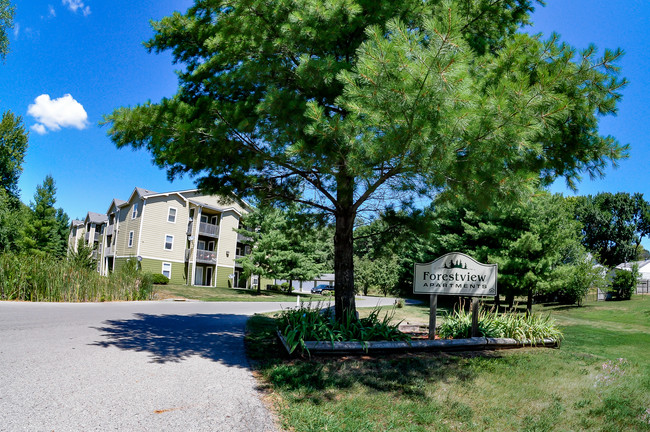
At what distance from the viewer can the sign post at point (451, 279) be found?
752 centimetres

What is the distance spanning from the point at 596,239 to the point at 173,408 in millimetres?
57646

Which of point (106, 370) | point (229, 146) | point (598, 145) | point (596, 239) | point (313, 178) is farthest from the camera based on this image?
point (596, 239)

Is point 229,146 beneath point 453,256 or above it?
above

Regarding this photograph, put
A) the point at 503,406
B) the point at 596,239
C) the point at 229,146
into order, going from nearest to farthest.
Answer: the point at 503,406
the point at 229,146
the point at 596,239

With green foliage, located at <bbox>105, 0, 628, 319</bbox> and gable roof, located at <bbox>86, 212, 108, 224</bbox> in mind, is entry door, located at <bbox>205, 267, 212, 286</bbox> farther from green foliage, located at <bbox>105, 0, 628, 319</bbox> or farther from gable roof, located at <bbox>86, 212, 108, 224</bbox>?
green foliage, located at <bbox>105, 0, 628, 319</bbox>

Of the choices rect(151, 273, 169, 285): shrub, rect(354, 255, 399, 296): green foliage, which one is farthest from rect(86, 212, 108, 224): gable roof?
rect(354, 255, 399, 296): green foliage

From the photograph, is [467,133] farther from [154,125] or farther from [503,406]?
[154,125]

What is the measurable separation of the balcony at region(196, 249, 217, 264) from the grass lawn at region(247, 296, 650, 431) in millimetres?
26958

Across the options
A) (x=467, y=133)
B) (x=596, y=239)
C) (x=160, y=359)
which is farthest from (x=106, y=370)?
(x=596, y=239)

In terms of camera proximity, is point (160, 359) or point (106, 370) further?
point (160, 359)

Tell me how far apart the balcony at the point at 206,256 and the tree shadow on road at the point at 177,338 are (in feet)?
72.5

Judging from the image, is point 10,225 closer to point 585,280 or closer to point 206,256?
point 206,256

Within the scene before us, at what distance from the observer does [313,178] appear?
7.57m

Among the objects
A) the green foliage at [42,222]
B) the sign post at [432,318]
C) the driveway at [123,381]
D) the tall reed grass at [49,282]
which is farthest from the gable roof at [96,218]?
the sign post at [432,318]
